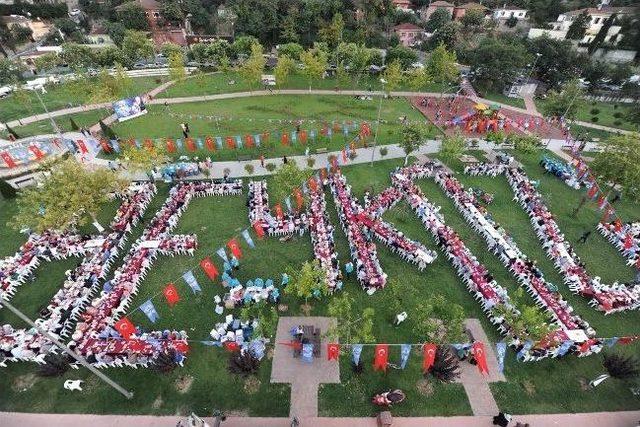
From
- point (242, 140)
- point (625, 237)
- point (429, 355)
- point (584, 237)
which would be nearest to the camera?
point (429, 355)

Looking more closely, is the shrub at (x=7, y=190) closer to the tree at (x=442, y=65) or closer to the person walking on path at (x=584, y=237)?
the person walking on path at (x=584, y=237)

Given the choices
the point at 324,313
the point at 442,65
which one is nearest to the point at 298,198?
the point at 324,313

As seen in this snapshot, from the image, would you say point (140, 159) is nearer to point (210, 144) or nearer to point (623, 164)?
point (210, 144)

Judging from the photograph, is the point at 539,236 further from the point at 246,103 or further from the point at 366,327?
the point at 246,103

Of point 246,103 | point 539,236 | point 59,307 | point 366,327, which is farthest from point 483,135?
point 59,307

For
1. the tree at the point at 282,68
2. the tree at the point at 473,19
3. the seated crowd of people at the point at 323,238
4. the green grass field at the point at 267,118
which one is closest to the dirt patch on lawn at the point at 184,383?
the seated crowd of people at the point at 323,238

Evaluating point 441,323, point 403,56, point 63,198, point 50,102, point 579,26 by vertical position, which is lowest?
point 50,102
